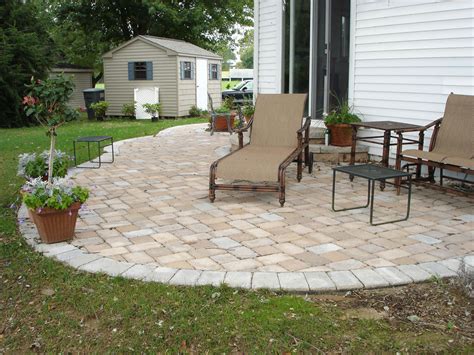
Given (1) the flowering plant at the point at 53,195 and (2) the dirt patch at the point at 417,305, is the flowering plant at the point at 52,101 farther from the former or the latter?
(2) the dirt patch at the point at 417,305

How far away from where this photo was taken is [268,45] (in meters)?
8.48

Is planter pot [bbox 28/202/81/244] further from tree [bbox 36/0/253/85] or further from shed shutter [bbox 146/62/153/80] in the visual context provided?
tree [bbox 36/0/253/85]

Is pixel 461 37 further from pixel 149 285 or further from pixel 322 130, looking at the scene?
pixel 149 285

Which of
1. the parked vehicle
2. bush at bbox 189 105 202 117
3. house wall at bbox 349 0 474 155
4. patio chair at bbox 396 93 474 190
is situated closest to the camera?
patio chair at bbox 396 93 474 190

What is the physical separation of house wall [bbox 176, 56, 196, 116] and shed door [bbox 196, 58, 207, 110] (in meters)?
0.29

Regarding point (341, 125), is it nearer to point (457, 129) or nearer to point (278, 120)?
point (278, 120)

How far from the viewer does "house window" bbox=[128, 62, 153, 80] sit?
1698cm

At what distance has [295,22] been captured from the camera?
801 centimetres

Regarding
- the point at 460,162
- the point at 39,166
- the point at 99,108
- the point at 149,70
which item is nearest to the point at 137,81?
the point at 149,70

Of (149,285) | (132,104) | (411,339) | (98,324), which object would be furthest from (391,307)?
(132,104)

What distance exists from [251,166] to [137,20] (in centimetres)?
Result: 1781

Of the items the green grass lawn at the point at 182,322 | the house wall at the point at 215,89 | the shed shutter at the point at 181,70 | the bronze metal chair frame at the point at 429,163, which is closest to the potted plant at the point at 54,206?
the green grass lawn at the point at 182,322

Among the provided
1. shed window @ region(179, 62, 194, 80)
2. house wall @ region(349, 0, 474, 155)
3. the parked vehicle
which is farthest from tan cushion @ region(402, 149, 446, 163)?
the parked vehicle

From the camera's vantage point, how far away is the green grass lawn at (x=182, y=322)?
8.30 ft
